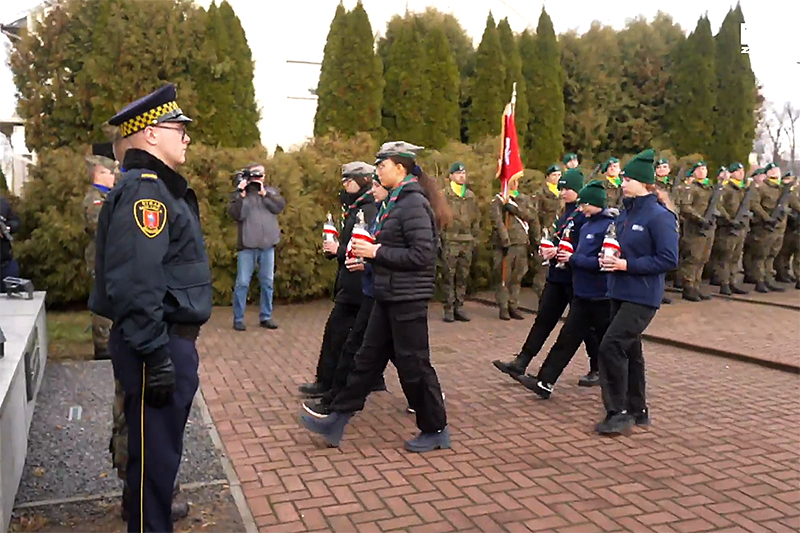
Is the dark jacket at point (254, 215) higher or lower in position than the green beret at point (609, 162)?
lower

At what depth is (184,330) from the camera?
335 cm

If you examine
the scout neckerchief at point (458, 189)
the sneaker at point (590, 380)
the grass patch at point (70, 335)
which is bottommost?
the grass patch at point (70, 335)

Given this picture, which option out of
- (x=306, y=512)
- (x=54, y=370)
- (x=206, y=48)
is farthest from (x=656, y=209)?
(x=206, y=48)

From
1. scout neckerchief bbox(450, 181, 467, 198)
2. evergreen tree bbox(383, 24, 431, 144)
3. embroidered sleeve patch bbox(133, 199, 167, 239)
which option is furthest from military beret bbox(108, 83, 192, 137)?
evergreen tree bbox(383, 24, 431, 144)

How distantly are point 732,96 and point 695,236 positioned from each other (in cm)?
614

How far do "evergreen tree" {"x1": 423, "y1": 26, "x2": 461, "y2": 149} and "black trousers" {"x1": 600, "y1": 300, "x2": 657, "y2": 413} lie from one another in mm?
9833

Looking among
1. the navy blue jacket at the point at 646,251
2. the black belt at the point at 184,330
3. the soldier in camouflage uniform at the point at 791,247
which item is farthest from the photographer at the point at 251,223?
the soldier in camouflage uniform at the point at 791,247

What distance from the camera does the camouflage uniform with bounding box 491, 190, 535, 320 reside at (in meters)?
10.2

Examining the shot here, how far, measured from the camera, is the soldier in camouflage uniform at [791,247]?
1404 cm

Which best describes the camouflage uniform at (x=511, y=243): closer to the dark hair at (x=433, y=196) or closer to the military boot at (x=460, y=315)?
the military boot at (x=460, y=315)

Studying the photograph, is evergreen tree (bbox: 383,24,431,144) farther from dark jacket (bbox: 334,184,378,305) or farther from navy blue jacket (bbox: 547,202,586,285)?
dark jacket (bbox: 334,184,378,305)

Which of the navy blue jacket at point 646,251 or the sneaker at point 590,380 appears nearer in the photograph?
the navy blue jacket at point 646,251

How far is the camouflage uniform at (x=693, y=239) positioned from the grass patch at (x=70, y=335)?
901 centimetres

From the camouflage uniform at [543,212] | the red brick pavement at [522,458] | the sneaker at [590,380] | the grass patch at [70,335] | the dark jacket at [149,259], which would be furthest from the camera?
the camouflage uniform at [543,212]
